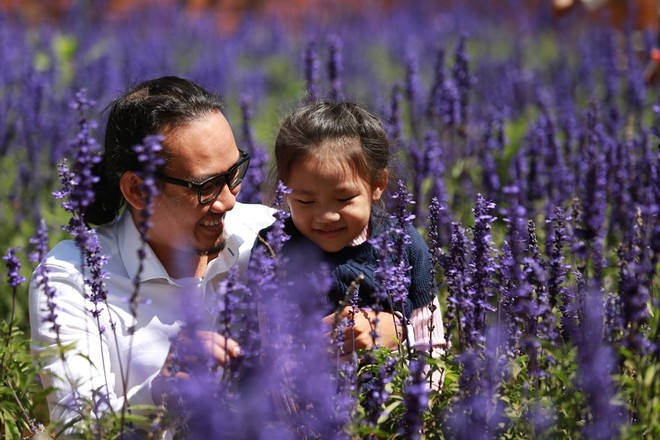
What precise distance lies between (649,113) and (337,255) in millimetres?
5052

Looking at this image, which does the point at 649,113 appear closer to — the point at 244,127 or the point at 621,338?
A: the point at 244,127

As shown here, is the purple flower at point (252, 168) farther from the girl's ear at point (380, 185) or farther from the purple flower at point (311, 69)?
the girl's ear at point (380, 185)

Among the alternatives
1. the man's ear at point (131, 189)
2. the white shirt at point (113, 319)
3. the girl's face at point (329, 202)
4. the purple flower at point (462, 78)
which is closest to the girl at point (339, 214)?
the girl's face at point (329, 202)

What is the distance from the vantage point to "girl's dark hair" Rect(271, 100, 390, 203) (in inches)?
134

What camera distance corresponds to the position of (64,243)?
3.46 metres

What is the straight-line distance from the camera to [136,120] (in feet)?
11.0

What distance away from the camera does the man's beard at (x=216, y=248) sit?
339 centimetres

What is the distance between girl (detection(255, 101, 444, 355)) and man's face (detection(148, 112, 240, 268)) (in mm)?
213

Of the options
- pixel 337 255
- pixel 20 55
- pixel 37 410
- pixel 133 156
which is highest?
pixel 20 55

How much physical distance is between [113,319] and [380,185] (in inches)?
44.4

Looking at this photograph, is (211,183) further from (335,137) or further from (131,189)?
(335,137)

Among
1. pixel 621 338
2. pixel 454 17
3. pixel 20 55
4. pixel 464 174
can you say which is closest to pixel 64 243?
pixel 621 338

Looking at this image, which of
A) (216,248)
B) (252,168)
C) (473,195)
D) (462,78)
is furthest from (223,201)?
(462,78)

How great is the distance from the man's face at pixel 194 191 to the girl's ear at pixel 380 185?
1.85 feet
